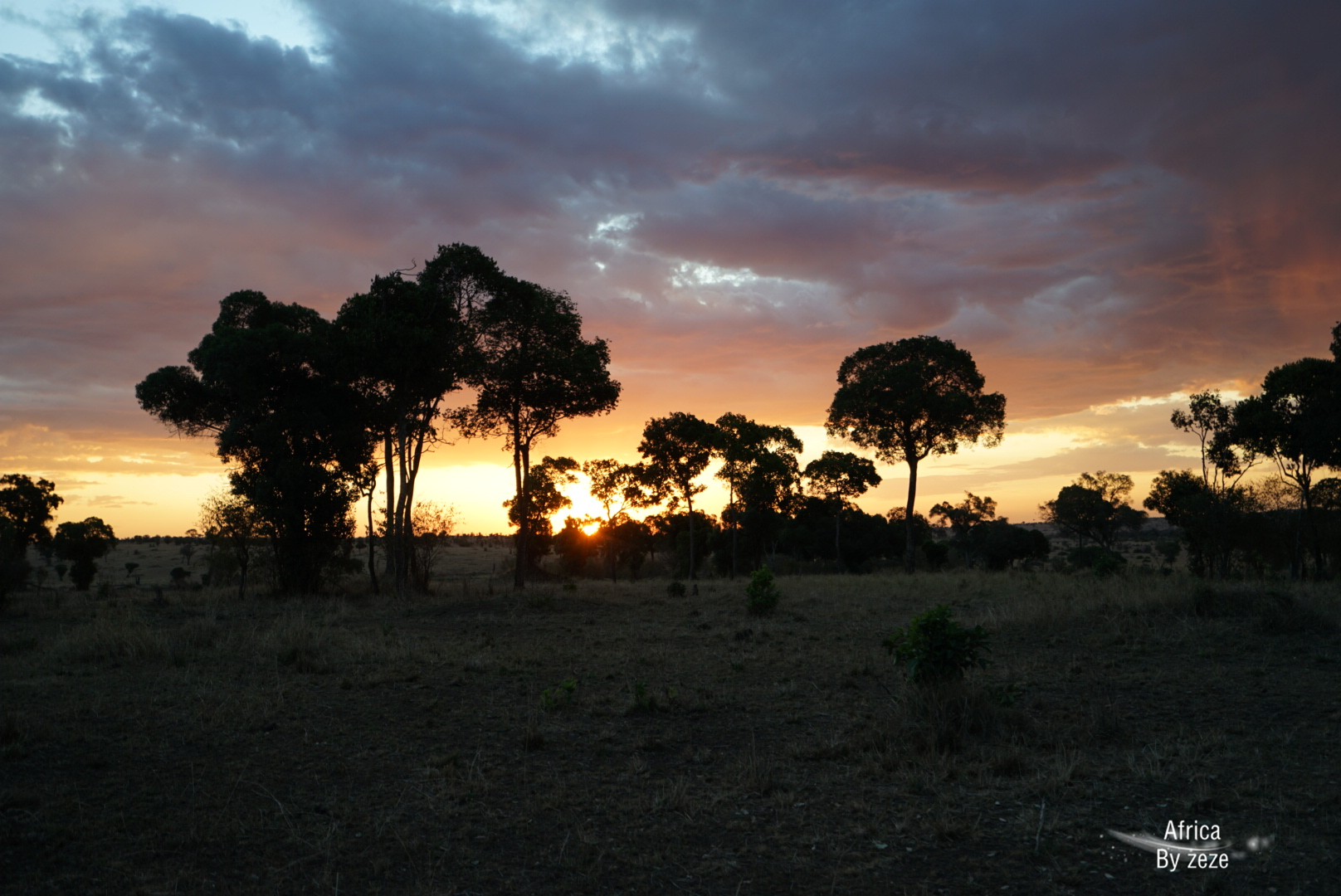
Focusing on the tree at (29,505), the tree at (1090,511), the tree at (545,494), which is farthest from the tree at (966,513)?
the tree at (29,505)

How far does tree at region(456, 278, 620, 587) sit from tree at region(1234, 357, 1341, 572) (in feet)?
87.2

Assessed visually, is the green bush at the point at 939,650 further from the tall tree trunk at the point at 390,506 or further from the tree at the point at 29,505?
the tree at the point at 29,505

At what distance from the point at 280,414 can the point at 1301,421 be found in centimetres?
3845

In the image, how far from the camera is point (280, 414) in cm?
2631

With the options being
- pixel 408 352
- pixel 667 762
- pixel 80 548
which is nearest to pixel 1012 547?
pixel 408 352

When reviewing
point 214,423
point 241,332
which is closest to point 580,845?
point 241,332

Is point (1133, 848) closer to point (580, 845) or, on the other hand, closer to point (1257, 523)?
point (580, 845)

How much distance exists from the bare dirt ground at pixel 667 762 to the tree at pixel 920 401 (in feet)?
70.4

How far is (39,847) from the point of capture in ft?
17.2

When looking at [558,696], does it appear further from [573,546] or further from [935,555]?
[935,555]

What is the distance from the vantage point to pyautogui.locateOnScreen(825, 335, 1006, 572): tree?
35875 millimetres

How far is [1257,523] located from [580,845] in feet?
124

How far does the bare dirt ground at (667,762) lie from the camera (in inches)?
200

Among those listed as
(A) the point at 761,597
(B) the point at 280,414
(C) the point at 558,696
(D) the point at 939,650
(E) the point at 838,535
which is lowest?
(C) the point at 558,696
